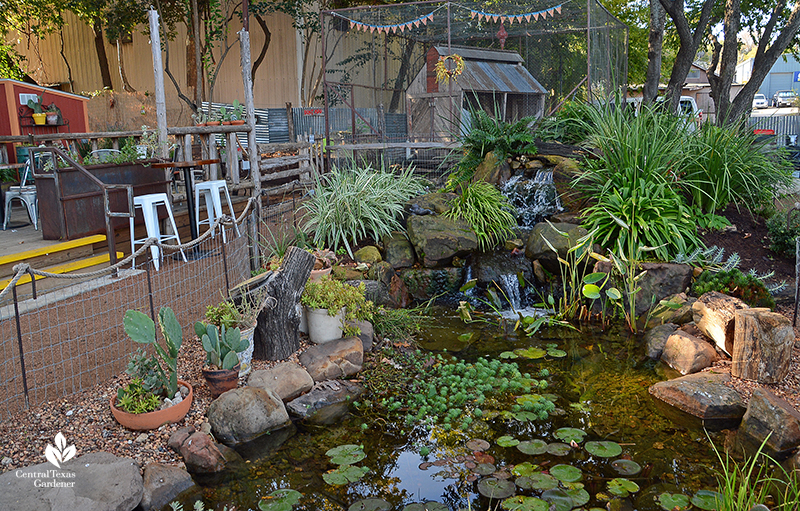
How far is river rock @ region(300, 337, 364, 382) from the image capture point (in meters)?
4.92

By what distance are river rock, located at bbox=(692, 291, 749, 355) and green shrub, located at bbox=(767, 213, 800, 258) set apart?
4.86 ft

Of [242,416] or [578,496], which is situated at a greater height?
[242,416]

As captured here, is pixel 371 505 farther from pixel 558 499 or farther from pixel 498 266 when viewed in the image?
pixel 498 266

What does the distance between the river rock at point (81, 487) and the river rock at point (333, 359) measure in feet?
5.80

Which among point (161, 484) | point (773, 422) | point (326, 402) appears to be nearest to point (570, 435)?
point (773, 422)

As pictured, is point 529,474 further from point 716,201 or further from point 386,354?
point 716,201

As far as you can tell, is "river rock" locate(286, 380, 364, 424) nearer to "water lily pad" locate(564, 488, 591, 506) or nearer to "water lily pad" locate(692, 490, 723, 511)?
"water lily pad" locate(564, 488, 591, 506)

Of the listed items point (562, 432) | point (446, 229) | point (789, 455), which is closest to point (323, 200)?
point (446, 229)


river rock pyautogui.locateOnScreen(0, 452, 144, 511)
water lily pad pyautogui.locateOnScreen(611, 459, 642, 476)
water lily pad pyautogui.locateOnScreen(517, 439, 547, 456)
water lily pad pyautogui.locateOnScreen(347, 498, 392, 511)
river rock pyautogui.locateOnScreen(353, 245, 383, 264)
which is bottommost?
water lily pad pyautogui.locateOnScreen(611, 459, 642, 476)

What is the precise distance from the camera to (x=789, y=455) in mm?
3754

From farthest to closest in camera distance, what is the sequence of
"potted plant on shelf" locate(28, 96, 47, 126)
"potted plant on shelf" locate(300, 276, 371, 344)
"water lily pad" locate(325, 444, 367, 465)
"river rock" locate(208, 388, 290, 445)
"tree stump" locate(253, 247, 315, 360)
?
"potted plant on shelf" locate(28, 96, 47, 126)
"potted plant on shelf" locate(300, 276, 371, 344)
"tree stump" locate(253, 247, 315, 360)
"river rock" locate(208, 388, 290, 445)
"water lily pad" locate(325, 444, 367, 465)

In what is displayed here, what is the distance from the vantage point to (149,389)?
3.88 metres

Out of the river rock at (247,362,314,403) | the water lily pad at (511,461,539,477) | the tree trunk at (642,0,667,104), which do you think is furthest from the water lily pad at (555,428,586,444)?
the tree trunk at (642,0,667,104)

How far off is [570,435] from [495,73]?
380 inches
